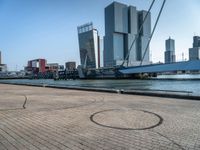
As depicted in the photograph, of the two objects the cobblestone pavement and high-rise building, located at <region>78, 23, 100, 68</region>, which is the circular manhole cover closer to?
the cobblestone pavement

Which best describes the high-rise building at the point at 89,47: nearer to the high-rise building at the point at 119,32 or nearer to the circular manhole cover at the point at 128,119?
the high-rise building at the point at 119,32

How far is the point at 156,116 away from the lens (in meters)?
7.27

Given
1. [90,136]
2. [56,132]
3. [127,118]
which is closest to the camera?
[90,136]

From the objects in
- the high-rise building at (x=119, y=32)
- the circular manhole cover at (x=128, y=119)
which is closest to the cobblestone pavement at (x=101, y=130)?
the circular manhole cover at (x=128, y=119)

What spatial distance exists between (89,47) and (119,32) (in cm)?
2289

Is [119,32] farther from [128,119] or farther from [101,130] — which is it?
[101,130]

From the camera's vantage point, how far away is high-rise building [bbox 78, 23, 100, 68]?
147625 millimetres

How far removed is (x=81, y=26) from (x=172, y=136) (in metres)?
165

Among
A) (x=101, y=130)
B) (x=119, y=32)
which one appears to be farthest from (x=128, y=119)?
(x=119, y=32)

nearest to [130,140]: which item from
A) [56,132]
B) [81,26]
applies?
[56,132]

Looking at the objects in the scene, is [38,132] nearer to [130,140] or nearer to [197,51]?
[130,140]

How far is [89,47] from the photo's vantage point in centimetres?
14875

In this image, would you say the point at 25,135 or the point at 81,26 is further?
the point at 81,26

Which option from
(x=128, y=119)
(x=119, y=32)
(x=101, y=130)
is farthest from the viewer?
(x=119, y=32)
